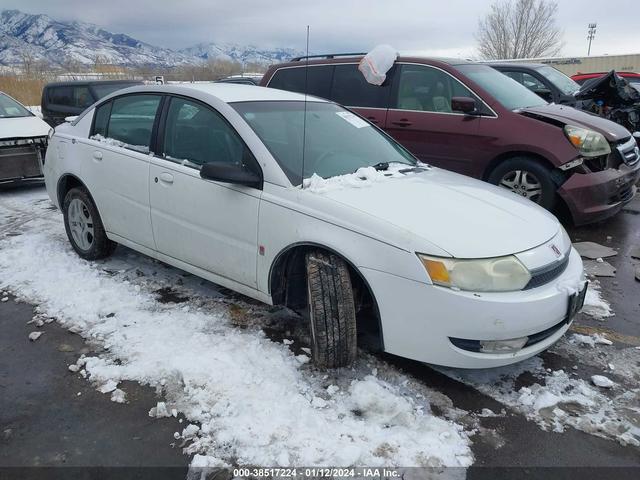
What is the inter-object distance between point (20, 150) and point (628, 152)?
7918 millimetres

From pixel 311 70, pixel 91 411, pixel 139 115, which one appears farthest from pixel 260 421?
pixel 311 70

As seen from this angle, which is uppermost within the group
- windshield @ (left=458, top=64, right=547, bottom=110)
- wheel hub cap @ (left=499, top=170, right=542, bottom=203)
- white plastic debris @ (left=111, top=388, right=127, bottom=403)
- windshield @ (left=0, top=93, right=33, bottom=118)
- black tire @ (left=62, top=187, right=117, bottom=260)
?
windshield @ (left=458, top=64, right=547, bottom=110)

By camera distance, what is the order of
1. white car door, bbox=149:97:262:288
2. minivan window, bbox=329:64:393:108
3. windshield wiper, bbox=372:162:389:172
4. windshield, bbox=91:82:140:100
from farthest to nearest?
windshield, bbox=91:82:140:100 → minivan window, bbox=329:64:393:108 → windshield wiper, bbox=372:162:389:172 → white car door, bbox=149:97:262:288

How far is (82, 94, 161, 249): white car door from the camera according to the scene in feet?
12.6

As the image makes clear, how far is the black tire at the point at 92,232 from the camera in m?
4.35

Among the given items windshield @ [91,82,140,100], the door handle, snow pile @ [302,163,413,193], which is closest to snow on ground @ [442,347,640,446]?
snow pile @ [302,163,413,193]

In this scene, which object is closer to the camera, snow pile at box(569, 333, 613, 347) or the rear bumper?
snow pile at box(569, 333, 613, 347)

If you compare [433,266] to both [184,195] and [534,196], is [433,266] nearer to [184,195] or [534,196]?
A: [184,195]

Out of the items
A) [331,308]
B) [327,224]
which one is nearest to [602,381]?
[331,308]

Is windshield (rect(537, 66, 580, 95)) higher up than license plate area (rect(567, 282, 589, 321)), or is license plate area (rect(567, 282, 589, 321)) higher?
windshield (rect(537, 66, 580, 95))

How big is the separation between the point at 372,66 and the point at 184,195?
11.6 ft

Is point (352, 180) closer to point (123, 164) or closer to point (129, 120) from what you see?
point (123, 164)

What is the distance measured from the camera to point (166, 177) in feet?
11.8

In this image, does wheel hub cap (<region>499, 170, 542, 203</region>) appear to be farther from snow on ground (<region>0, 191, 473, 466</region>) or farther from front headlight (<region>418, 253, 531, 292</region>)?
snow on ground (<region>0, 191, 473, 466</region>)
